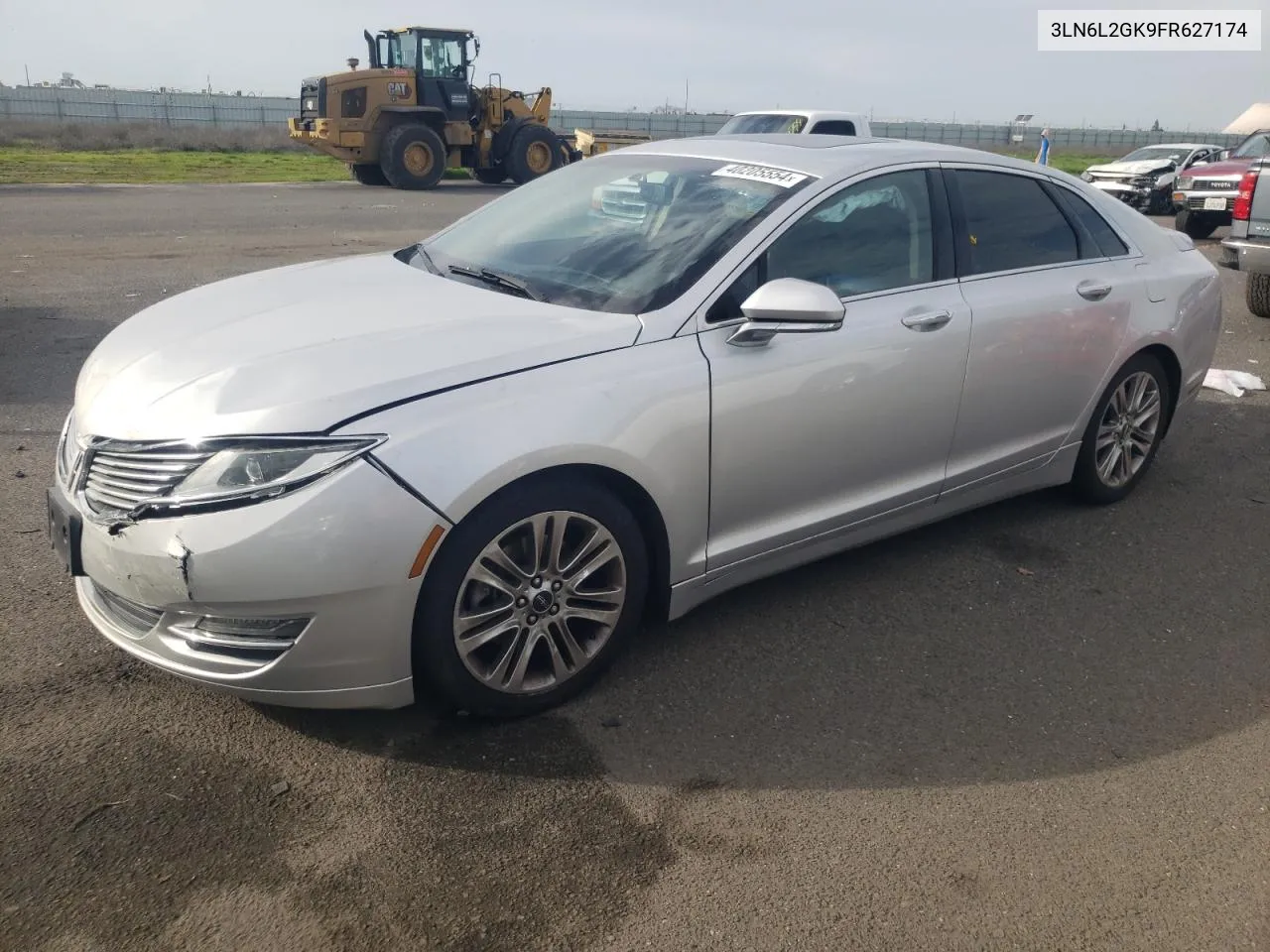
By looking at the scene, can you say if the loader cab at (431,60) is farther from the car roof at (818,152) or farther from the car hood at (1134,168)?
the car roof at (818,152)

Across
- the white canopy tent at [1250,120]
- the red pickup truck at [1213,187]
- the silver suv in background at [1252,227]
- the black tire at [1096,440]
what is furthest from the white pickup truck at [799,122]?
the white canopy tent at [1250,120]

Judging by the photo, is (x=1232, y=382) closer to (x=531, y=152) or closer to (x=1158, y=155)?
(x=1158, y=155)

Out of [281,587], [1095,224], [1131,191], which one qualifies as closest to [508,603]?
[281,587]

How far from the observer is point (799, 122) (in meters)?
16.6

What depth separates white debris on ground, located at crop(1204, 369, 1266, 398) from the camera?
7031 millimetres

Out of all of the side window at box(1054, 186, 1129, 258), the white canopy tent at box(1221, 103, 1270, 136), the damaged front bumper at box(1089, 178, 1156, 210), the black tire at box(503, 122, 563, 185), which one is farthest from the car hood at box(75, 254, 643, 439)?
the white canopy tent at box(1221, 103, 1270, 136)

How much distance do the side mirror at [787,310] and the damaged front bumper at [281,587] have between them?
3.80 feet

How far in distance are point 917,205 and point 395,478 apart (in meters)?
2.37

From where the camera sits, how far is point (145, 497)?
2.69m

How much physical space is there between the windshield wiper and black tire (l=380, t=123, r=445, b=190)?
60.6 ft

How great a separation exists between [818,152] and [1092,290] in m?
1.39

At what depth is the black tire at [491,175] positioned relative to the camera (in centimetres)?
2342

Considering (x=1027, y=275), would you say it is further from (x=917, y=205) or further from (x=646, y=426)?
(x=646, y=426)

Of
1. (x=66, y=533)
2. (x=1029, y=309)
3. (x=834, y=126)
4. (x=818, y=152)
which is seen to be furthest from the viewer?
(x=834, y=126)
